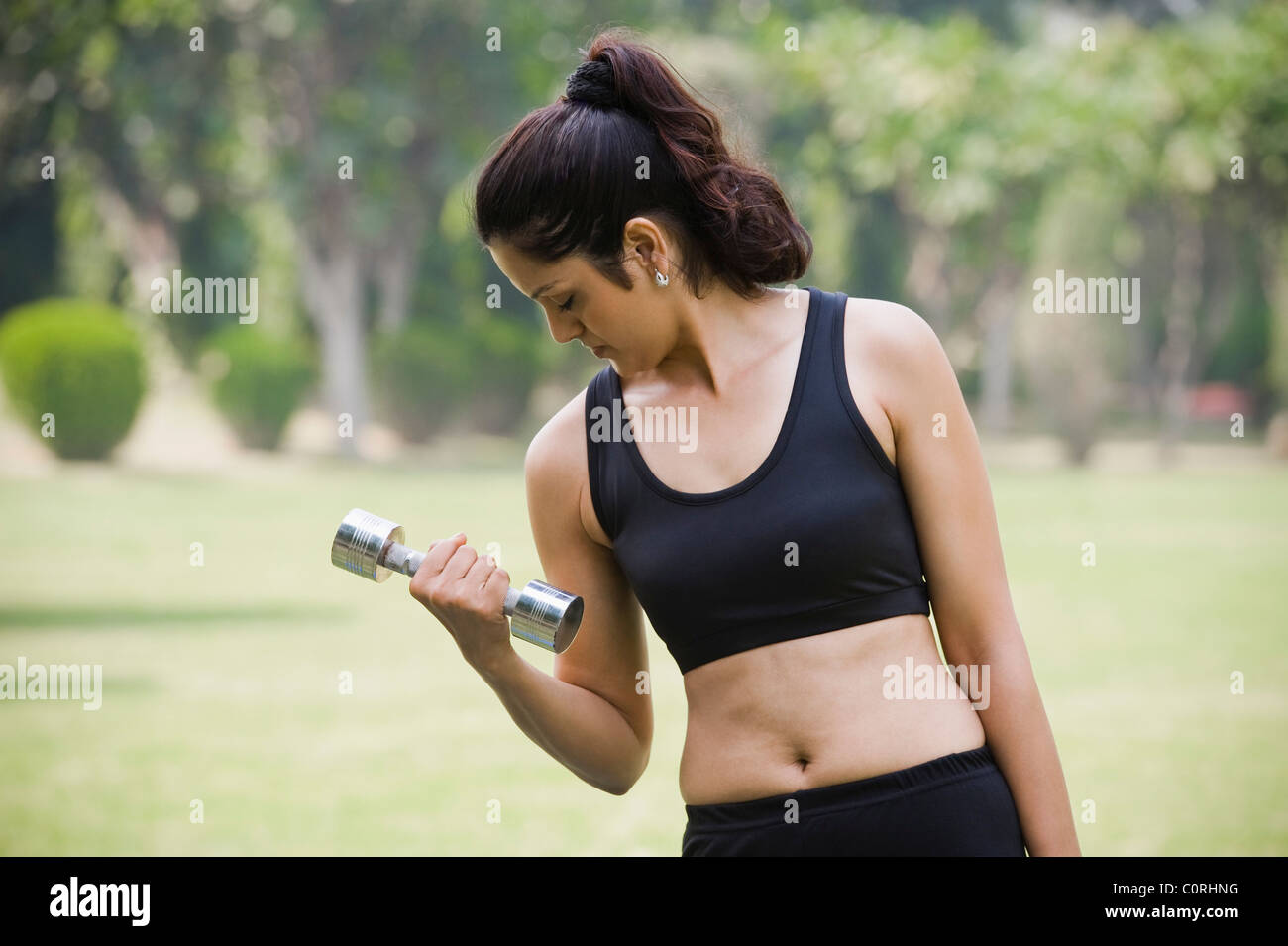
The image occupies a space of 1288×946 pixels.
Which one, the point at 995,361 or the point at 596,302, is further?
the point at 995,361

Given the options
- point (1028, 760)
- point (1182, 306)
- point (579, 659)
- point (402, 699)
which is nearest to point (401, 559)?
point (579, 659)

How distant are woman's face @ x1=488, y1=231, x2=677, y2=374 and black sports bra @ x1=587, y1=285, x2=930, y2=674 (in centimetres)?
22

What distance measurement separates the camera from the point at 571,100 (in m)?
2.21

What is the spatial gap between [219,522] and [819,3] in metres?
17.0

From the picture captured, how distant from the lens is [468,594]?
2.08 m

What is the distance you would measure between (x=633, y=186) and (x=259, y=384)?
78.5 feet

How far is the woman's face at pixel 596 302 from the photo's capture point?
2174 mm

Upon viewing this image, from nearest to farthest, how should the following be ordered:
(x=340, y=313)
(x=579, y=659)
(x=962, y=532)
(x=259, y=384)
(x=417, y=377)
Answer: (x=962, y=532) → (x=579, y=659) → (x=259, y=384) → (x=340, y=313) → (x=417, y=377)

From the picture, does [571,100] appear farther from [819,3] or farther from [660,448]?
[819,3]

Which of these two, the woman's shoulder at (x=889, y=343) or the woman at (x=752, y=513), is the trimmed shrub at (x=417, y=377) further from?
the woman's shoulder at (x=889, y=343)

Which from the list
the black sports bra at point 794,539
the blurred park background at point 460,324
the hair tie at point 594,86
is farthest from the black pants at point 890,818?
the blurred park background at point 460,324

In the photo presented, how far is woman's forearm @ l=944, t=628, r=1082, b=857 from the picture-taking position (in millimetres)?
2094

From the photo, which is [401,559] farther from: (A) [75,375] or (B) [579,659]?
(A) [75,375]

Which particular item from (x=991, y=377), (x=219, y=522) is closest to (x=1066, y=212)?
(x=991, y=377)
